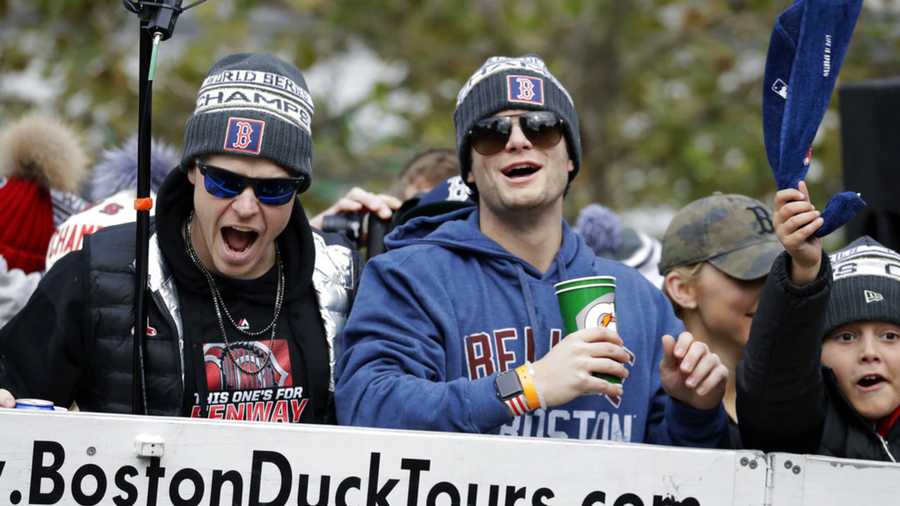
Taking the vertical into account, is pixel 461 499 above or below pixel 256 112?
below

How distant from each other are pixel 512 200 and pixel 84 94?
9.08 metres

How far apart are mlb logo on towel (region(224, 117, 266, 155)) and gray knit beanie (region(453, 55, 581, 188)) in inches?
21.4

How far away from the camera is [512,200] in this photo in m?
3.89

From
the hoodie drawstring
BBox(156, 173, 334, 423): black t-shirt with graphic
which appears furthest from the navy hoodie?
BBox(156, 173, 334, 423): black t-shirt with graphic

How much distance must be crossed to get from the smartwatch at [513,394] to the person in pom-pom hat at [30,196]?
7.26 feet

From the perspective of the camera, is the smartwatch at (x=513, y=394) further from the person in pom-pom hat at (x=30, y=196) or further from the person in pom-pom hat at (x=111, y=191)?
the person in pom-pom hat at (x=30, y=196)

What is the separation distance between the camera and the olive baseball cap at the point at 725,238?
4.70 metres

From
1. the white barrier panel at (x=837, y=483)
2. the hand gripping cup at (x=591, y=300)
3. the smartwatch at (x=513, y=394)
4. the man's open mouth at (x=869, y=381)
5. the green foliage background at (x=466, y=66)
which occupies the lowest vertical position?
the white barrier panel at (x=837, y=483)

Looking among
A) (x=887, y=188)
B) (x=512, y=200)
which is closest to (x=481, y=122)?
(x=512, y=200)

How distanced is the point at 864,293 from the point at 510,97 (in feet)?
3.75

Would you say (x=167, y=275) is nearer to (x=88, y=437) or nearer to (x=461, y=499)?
(x=88, y=437)

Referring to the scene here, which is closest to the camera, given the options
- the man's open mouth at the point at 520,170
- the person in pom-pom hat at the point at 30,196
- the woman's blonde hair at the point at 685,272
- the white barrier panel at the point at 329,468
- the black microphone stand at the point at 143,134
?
the white barrier panel at the point at 329,468

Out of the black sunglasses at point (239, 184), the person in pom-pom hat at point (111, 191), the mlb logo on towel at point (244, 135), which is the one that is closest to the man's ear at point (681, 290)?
the black sunglasses at point (239, 184)

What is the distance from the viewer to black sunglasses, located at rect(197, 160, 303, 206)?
4.00m
